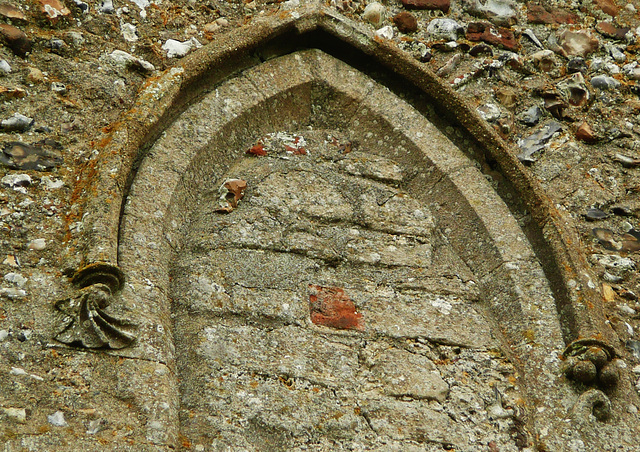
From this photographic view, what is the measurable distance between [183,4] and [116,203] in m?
1.13

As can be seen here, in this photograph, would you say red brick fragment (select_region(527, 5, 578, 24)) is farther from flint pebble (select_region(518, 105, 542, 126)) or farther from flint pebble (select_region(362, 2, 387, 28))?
flint pebble (select_region(362, 2, 387, 28))

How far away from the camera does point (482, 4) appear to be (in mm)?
3562

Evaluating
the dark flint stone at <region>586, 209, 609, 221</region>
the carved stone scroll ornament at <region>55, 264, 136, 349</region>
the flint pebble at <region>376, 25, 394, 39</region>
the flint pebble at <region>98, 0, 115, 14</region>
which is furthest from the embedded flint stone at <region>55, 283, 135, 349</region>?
the dark flint stone at <region>586, 209, 609, 221</region>

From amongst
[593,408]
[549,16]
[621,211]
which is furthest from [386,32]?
[593,408]

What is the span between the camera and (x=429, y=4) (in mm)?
3508

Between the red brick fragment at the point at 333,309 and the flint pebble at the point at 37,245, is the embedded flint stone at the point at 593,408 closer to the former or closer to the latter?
the red brick fragment at the point at 333,309

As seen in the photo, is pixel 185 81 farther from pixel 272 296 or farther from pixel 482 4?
pixel 482 4

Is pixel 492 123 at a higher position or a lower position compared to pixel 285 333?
higher

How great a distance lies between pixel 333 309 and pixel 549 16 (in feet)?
6.62

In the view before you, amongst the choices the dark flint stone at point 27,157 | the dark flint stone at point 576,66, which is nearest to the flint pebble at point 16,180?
the dark flint stone at point 27,157

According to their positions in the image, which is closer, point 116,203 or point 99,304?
point 99,304

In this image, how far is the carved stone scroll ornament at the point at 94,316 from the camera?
2119 millimetres

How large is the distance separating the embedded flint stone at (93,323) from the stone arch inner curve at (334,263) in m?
0.06

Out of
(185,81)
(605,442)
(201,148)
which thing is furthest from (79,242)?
(605,442)
